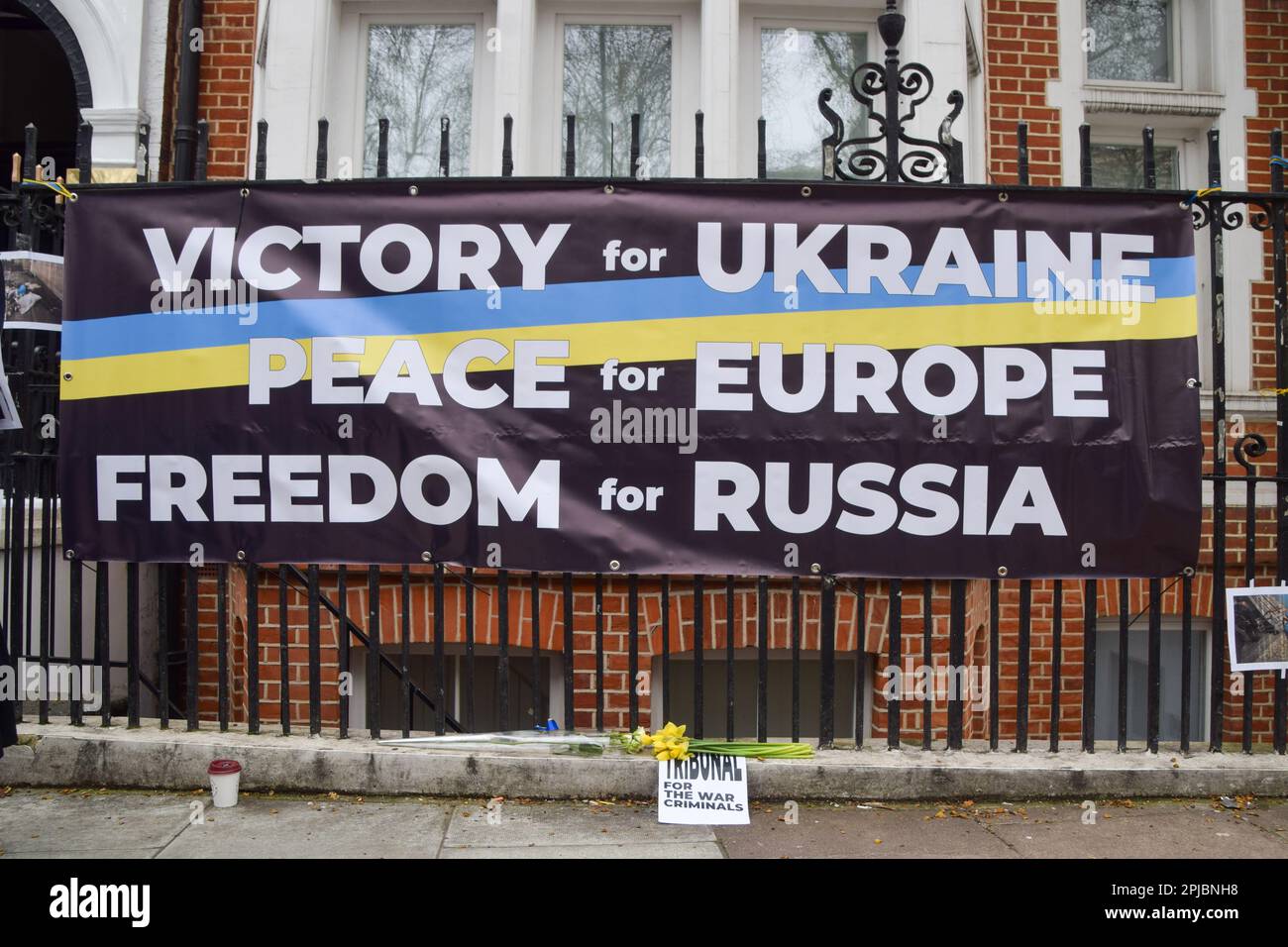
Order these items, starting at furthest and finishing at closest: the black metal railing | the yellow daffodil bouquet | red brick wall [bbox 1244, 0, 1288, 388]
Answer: red brick wall [bbox 1244, 0, 1288, 388], the black metal railing, the yellow daffodil bouquet

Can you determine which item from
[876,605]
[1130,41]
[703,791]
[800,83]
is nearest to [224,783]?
[703,791]

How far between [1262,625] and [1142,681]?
291 cm

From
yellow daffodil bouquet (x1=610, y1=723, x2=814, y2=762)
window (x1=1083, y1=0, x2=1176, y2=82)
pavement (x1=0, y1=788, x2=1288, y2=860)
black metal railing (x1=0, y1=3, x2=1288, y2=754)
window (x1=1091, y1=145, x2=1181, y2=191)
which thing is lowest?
pavement (x1=0, y1=788, x2=1288, y2=860)

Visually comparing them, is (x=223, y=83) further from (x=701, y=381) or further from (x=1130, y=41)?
(x=1130, y=41)

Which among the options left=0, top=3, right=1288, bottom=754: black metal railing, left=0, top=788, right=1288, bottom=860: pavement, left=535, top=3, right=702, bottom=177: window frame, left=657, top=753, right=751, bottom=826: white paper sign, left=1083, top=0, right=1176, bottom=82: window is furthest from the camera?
left=1083, top=0, right=1176, bottom=82: window

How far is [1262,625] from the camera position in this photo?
4496 millimetres

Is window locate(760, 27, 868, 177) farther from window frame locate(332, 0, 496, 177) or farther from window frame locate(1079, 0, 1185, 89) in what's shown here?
window frame locate(332, 0, 496, 177)

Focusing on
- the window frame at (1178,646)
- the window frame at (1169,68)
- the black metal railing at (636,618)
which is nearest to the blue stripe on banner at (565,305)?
the black metal railing at (636,618)

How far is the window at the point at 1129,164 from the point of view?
7.17m

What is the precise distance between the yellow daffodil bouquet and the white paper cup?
1.51 m

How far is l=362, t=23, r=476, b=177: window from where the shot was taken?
6.58 meters

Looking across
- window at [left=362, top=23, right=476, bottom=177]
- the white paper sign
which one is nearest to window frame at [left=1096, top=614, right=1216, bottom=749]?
the white paper sign

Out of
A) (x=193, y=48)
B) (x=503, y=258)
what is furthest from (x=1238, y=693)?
(x=193, y=48)

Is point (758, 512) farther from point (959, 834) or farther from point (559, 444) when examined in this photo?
point (959, 834)
